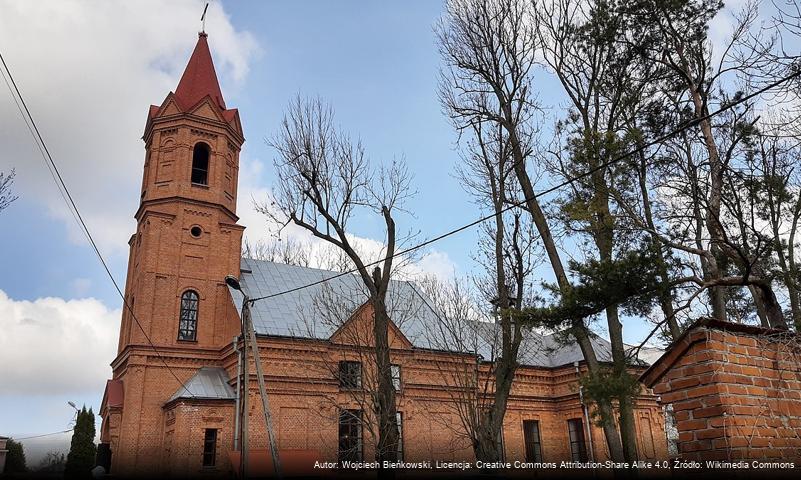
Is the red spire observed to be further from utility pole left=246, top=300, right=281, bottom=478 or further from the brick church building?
utility pole left=246, top=300, right=281, bottom=478

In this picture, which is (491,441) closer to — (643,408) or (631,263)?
(631,263)

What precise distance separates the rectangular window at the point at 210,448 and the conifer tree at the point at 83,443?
661 centimetres

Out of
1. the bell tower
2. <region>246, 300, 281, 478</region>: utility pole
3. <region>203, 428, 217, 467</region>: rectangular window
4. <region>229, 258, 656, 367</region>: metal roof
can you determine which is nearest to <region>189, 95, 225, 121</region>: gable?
the bell tower

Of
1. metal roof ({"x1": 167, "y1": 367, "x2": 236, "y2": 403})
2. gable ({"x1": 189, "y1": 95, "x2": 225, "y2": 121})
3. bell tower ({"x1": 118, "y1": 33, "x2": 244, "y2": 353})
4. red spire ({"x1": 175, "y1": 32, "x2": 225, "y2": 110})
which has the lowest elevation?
metal roof ({"x1": 167, "y1": 367, "x2": 236, "y2": 403})

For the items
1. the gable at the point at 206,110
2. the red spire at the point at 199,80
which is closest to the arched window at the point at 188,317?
the gable at the point at 206,110

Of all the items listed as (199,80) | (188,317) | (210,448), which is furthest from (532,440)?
(199,80)

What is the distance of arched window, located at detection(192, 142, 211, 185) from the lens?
25617mm

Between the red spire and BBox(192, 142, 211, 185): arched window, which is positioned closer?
BBox(192, 142, 211, 185): arched window

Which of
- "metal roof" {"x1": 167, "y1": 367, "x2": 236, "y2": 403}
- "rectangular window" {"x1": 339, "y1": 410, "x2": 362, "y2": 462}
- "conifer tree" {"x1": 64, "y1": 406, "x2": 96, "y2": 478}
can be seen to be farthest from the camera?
"conifer tree" {"x1": 64, "y1": 406, "x2": 96, "y2": 478}

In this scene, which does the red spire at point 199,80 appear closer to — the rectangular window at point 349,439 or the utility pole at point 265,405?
the utility pole at point 265,405

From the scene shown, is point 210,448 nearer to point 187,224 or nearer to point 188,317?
point 188,317

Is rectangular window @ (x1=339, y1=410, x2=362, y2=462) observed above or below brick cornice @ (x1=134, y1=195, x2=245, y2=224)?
below

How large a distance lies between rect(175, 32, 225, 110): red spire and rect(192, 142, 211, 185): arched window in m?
1.85

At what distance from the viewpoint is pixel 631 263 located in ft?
26.4
